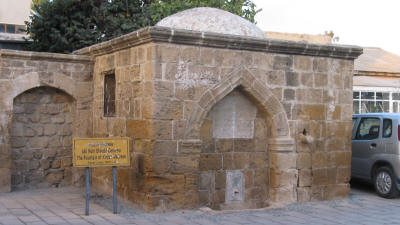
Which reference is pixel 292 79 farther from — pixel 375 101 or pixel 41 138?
pixel 375 101

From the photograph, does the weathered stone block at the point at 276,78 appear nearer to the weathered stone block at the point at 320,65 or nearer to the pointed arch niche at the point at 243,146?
the pointed arch niche at the point at 243,146

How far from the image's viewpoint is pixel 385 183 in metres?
9.70

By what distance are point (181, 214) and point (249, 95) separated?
2270mm

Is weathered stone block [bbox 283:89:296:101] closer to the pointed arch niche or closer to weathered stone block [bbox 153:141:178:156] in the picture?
the pointed arch niche

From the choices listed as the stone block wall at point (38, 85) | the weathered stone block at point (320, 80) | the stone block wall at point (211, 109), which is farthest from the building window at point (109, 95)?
the weathered stone block at point (320, 80)

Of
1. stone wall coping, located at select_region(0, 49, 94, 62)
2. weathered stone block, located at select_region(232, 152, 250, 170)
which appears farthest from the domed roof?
weathered stone block, located at select_region(232, 152, 250, 170)

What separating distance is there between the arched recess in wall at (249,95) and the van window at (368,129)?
238 cm

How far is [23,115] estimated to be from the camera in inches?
387

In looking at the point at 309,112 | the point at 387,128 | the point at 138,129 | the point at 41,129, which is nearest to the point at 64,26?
the point at 41,129

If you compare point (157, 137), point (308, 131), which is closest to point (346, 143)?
point (308, 131)

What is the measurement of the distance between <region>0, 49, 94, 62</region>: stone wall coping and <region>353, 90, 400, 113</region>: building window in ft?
37.0

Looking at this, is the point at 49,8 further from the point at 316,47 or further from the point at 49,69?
the point at 316,47

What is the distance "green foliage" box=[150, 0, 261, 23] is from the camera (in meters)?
16.1

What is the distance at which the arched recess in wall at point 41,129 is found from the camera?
9734 mm
